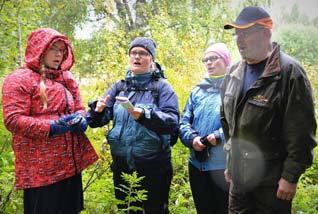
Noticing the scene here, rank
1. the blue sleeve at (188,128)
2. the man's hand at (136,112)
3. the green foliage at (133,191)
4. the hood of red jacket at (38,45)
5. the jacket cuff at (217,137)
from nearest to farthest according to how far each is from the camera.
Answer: the green foliage at (133,191)
the hood of red jacket at (38,45)
the man's hand at (136,112)
the jacket cuff at (217,137)
the blue sleeve at (188,128)

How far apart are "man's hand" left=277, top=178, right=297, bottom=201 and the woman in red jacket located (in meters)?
1.60

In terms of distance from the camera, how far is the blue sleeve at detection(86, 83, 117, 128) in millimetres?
3744

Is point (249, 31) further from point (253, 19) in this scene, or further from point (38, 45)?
point (38, 45)

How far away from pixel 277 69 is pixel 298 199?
8.01 feet

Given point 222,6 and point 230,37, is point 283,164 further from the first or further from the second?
point 222,6

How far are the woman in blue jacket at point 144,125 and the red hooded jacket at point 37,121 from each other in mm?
447

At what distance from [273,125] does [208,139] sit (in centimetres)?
94

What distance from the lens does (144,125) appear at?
11.7 feet

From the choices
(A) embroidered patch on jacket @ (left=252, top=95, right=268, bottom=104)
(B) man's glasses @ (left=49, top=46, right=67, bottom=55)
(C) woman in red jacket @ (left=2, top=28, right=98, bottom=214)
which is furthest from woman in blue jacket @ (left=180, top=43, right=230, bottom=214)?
(B) man's glasses @ (left=49, top=46, right=67, bottom=55)

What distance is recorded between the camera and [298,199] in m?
4.70

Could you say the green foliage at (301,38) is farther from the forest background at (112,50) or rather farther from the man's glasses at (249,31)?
the man's glasses at (249,31)

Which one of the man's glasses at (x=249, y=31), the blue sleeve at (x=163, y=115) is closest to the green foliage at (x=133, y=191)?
the blue sleeve at (x=163, y=115)

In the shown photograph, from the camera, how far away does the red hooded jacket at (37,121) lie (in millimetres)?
3078

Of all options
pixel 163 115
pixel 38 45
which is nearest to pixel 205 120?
pixel 163 115
